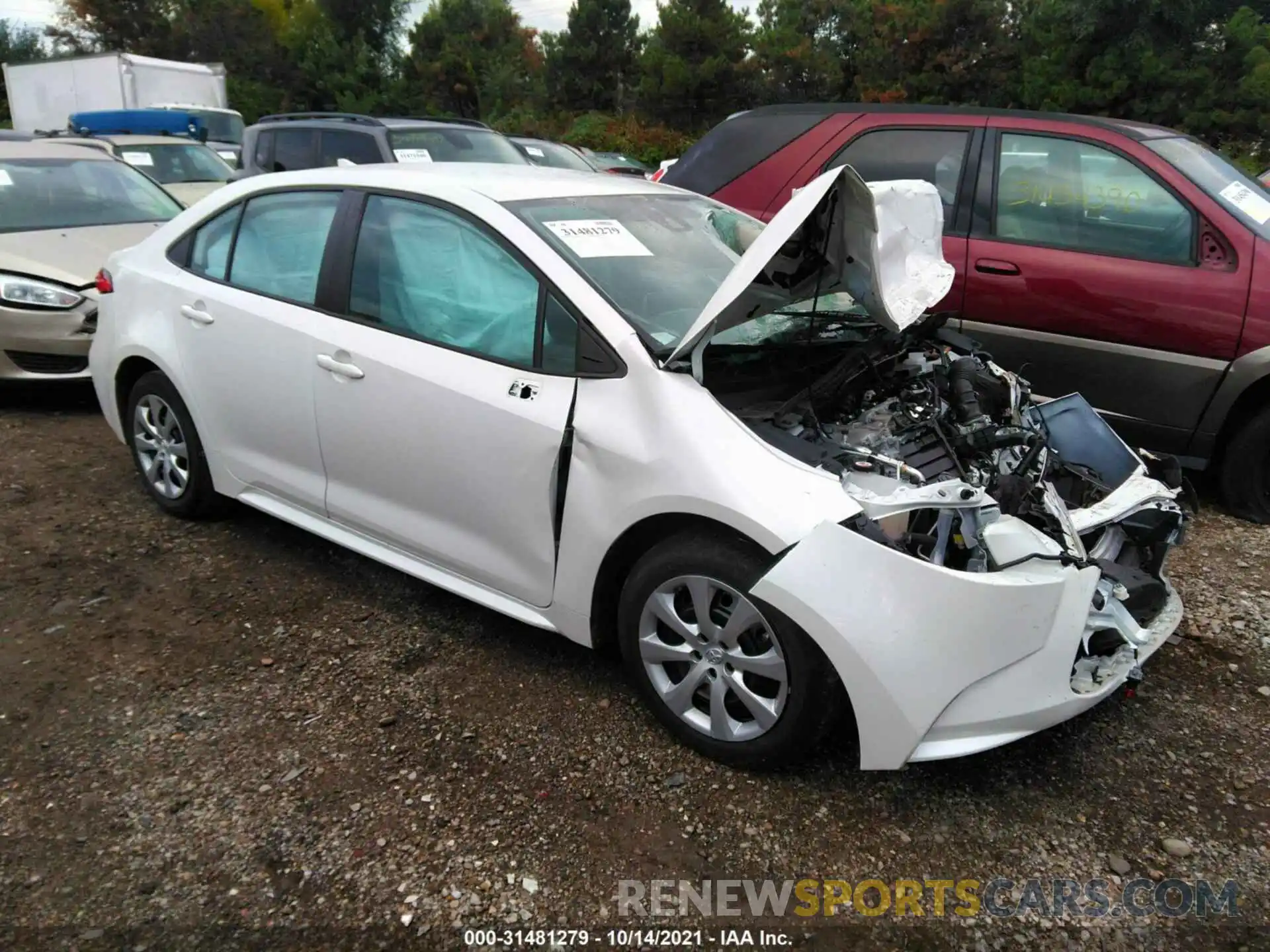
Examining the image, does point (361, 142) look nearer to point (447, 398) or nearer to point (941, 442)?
point (447, 398)

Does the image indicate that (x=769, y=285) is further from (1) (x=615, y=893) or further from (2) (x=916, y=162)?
(2) (x=916, y=162)

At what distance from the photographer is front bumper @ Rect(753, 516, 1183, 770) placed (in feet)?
7.28

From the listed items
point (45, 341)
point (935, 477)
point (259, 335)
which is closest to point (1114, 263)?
point (935, 477)

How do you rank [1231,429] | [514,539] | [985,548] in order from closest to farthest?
1. [985,548]
2. [514,539]
3. [1231,429]

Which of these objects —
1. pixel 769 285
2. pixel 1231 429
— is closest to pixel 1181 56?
pixel 1231 429

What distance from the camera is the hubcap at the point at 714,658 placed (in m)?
2.48

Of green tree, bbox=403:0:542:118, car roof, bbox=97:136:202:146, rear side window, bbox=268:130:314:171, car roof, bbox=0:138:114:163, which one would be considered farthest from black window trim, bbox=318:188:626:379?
green tree, bbox=403:0:542:118

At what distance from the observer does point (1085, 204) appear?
14.7 feet

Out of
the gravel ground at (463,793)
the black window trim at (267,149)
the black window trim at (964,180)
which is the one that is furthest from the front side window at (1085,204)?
the black window trim at (267,149)

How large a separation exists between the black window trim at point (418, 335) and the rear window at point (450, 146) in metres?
5.10

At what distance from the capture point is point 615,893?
2.25 meters

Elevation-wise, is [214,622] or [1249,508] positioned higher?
[1249,508]

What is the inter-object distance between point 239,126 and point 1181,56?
2344 centimetres

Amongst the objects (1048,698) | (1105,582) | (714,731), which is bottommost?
(714,731)
